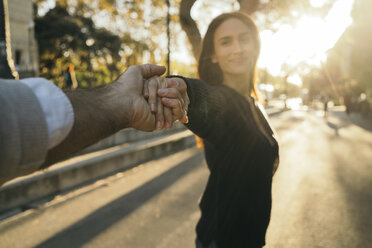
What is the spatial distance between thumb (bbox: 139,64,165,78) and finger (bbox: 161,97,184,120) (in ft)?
0.37

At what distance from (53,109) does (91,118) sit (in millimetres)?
105

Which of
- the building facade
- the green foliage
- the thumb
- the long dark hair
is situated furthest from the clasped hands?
the green foliage

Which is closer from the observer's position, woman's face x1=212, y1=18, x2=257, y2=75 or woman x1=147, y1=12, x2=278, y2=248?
woman x1=147, y1=12, x2=278, y2=248

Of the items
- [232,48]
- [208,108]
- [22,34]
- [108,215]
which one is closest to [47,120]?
[208,108]

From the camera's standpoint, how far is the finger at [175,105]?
1.05 metres

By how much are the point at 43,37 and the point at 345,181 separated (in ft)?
81.8

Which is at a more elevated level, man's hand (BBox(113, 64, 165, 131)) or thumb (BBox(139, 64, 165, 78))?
thumb (BBox(139, 64, 165, 78))

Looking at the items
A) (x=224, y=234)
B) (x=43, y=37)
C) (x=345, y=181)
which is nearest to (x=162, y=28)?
(x=43, y=37)

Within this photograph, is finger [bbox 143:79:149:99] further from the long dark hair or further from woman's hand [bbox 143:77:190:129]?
the long dark hair

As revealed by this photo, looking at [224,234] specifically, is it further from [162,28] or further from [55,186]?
[162,28]

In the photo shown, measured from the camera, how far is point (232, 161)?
1469 mm

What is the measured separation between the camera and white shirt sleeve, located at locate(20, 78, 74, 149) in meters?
0.65

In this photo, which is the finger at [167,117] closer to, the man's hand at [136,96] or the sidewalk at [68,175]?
the man's hand at [136,96]

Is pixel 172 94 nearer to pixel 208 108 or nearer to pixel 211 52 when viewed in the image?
pixel 208 108
